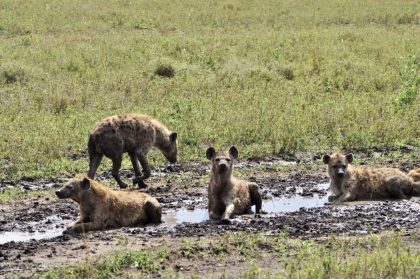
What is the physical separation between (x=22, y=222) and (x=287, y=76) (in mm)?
11389

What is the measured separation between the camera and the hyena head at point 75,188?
9.85m

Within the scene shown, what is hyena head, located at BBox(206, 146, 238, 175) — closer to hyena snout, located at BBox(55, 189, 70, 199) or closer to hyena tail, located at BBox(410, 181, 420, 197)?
hyena snout, located at BBox(55, 189, 70, 199)

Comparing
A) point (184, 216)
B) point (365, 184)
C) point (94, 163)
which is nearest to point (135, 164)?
point (94, 163)

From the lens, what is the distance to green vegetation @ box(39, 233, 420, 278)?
24.7 ft

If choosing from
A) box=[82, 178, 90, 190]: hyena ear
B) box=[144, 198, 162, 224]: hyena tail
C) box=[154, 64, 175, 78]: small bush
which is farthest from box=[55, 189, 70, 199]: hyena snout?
box=[154, 64, 175, 78]: small bush

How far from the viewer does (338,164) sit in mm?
11641

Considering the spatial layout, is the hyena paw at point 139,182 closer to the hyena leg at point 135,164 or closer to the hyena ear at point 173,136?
the hyena leg at point 135,164

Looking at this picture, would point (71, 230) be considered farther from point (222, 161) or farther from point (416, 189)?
point (416, 189)

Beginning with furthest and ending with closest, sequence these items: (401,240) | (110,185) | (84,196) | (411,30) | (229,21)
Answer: (229,21) → (411,30) → (110,185) → (84,196) → (401,240)

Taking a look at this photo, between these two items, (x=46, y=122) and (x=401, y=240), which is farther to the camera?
(x=46, y=122)

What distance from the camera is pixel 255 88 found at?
18.8 metres

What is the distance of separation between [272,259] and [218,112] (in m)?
8.30

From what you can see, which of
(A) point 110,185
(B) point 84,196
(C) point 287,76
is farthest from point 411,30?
(B) point 84,196

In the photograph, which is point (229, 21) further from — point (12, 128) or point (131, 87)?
point (12, 128)
